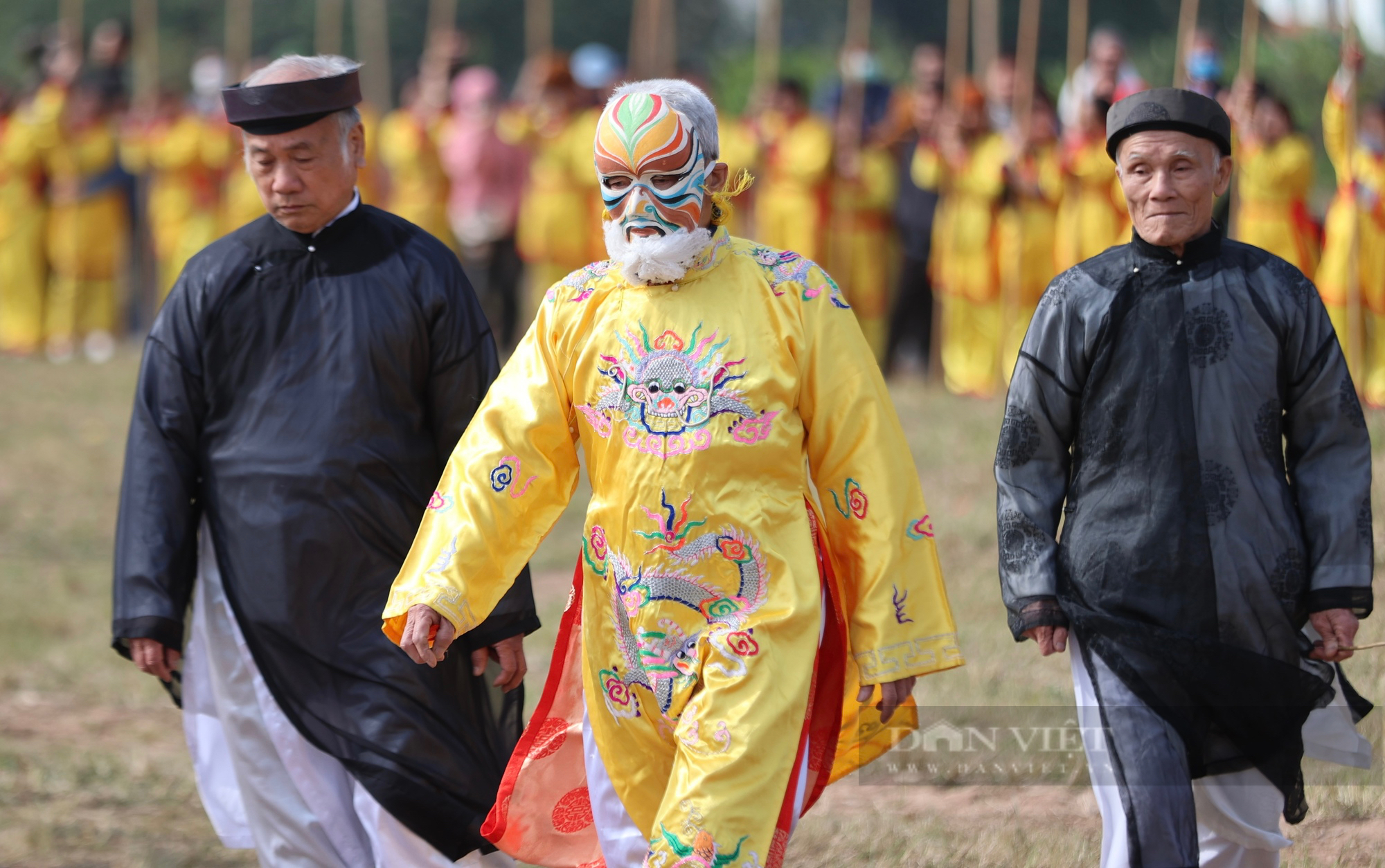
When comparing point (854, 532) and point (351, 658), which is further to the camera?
point (351, 658)

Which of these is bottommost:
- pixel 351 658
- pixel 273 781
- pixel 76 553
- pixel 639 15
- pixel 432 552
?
pixel 76 553

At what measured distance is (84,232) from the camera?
50.9ft

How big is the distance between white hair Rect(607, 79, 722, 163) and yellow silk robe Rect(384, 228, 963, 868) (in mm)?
231

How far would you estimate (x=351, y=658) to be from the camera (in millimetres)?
4281

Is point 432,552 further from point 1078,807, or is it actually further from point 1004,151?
point 1004,151

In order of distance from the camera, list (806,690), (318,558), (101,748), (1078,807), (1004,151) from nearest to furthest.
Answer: (806,690) → (318,558) → (1078,807) → (101,748) → (1004,151)

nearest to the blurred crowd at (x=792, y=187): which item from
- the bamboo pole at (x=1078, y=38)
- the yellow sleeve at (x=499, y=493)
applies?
the bamboo pole at (x=1078, y=38)

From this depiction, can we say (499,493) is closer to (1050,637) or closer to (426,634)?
(426,634)

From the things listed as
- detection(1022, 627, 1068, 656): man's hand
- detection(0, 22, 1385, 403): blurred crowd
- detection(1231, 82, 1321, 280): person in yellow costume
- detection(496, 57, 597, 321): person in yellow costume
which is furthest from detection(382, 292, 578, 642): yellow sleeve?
detection(496, 57, 597, 321): person in yellow costume

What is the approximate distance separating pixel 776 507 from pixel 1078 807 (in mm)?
2259

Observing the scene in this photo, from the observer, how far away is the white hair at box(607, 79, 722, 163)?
3.72m

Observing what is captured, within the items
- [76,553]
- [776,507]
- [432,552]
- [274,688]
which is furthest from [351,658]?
[76,553]

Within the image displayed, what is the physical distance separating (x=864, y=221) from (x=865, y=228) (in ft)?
0.16

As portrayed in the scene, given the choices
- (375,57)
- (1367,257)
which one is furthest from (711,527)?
(375,57)
